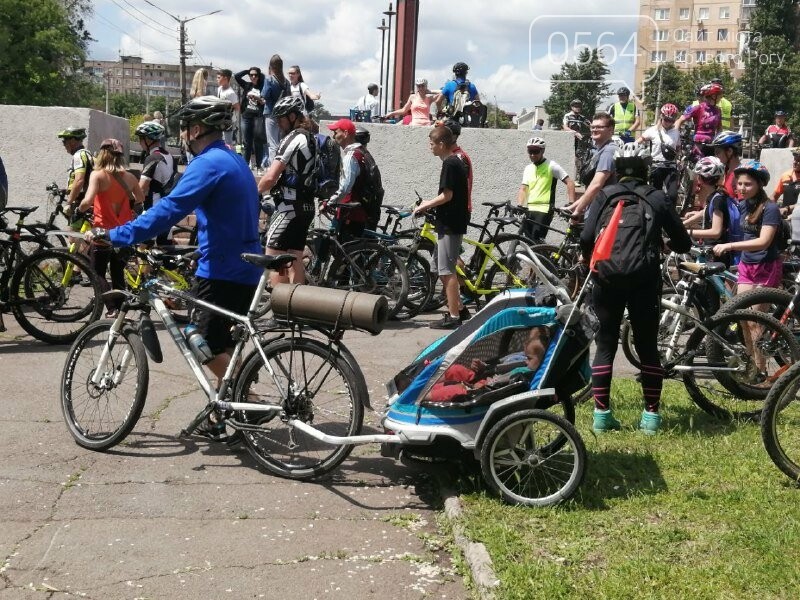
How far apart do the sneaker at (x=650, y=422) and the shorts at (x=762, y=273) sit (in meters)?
1.94

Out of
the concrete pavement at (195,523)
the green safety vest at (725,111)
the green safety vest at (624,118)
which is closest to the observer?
the concrete pavement at (195,523)

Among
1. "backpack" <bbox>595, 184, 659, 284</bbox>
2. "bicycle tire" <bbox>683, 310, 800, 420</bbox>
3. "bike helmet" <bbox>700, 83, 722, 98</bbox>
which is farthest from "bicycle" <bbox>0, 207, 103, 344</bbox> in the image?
"bike helmet" <bbox>700, 83, 722, 98</bbox>

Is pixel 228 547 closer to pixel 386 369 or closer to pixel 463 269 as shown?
pixel 386 369

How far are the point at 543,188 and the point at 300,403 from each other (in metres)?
7.11

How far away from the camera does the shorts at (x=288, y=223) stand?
9430 millimetres

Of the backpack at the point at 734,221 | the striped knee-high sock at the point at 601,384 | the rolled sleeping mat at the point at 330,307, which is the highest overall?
the backpack at the point at 734,221

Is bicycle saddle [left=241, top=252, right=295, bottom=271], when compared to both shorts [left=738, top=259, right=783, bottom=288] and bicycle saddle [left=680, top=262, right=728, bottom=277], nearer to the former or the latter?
bicycle saddle [left=680, top=262, right=728, bottom=277]

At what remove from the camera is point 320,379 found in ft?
18.5

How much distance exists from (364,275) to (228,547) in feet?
19.2

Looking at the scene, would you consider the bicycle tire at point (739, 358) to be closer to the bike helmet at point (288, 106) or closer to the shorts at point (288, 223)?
the shorts at point (288, 223)

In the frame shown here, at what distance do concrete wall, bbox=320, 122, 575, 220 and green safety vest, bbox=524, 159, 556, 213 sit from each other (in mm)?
2440

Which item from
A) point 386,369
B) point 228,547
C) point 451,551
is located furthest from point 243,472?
point 386,369

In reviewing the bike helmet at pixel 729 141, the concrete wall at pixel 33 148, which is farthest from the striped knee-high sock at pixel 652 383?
the concrete wall at pixel 33 148

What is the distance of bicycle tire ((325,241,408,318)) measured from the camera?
34.2 feet
